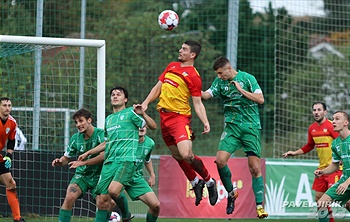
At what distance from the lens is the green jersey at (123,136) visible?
33.8ft

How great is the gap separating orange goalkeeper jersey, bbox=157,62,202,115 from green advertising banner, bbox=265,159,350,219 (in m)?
6.23

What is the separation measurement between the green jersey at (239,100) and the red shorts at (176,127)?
73cm

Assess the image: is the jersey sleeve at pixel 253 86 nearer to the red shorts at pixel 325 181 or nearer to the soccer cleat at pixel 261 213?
the soccer cleat at pixel 261 213

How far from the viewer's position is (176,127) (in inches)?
445

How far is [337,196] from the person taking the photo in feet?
38.1

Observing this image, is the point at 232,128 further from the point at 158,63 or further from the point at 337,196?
the point at 158,63

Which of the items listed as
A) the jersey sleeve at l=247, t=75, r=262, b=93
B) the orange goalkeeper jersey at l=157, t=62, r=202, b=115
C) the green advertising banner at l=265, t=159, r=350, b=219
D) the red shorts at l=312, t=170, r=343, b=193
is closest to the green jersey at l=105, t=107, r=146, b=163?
the orange goalkeeper jersey at l=157, t=62, r=202, b=115

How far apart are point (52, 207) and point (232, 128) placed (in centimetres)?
429

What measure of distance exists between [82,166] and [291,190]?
23.7ft

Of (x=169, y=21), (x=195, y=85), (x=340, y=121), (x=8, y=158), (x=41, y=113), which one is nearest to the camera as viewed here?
(x=195, y=85)

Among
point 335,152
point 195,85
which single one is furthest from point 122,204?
point 335,152

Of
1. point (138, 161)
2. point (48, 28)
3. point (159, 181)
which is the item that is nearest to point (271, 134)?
point (159, 181)

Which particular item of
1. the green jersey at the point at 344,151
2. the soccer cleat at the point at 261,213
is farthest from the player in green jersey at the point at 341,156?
the soccer cleat at the point at 261,213

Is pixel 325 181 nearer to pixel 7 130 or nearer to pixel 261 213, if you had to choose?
pixel 261 213
